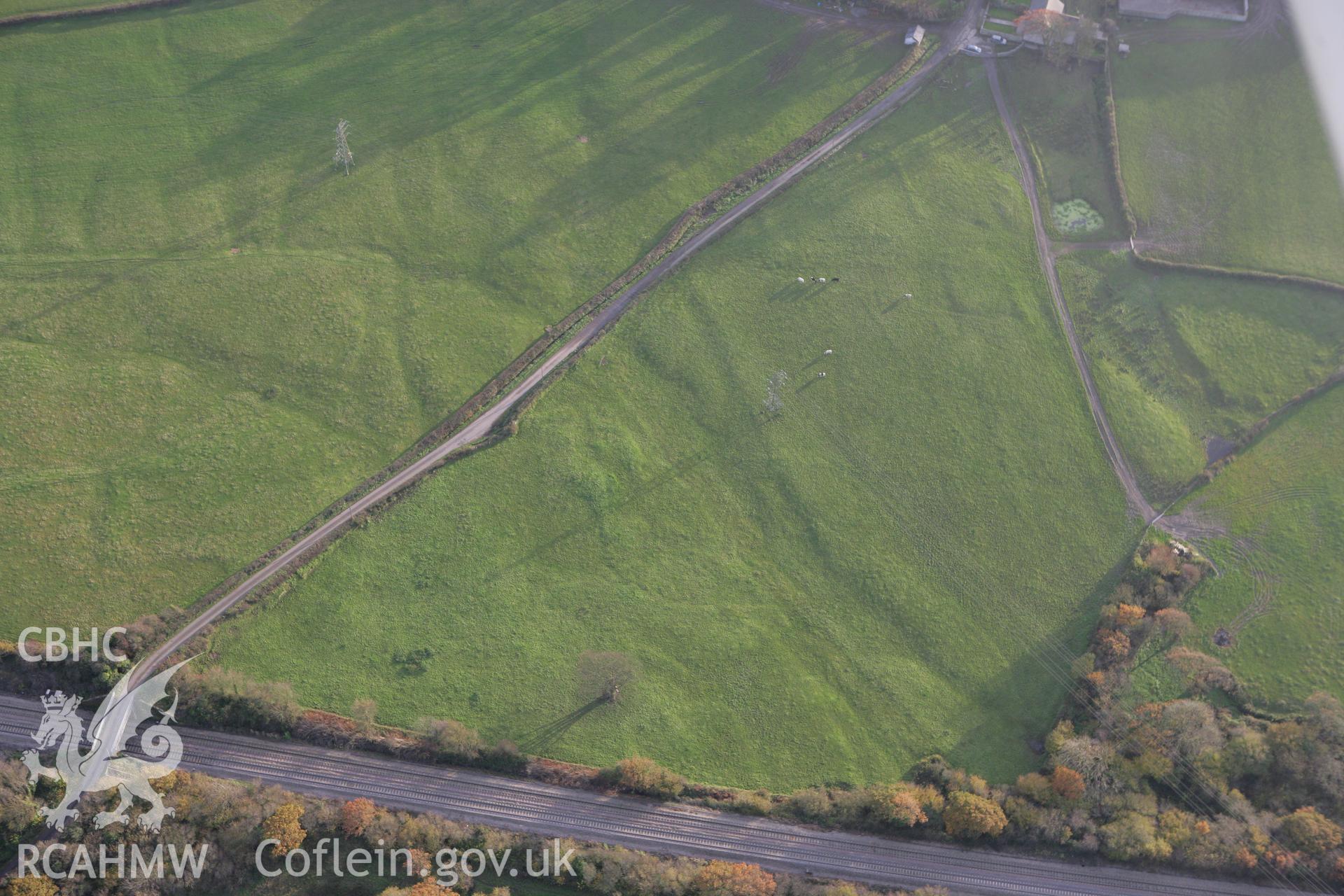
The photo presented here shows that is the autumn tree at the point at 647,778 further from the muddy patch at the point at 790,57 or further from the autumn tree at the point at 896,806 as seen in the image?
the muddy patch at the point at 790,57

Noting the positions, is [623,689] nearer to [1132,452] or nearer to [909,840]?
[909,840]

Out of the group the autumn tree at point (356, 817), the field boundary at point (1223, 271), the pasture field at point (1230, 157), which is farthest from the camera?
the pasture field at point (1230, 157)

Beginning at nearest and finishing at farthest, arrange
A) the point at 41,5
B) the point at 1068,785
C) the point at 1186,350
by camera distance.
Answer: the point at 1068,785 < the point at 1186,350 < the point at 41,5

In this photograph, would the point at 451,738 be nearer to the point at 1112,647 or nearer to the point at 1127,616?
the point at 1112,647

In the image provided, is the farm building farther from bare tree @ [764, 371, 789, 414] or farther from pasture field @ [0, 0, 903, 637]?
bare tree @ [764, 371, 789, 414]

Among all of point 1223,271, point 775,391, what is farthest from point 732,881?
point 1223,271

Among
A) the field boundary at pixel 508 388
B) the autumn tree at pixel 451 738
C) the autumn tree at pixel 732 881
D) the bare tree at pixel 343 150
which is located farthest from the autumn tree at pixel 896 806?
the bare tree at pixel 343 150

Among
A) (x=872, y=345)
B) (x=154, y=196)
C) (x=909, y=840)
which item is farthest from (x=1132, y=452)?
(x=154, y=196)
